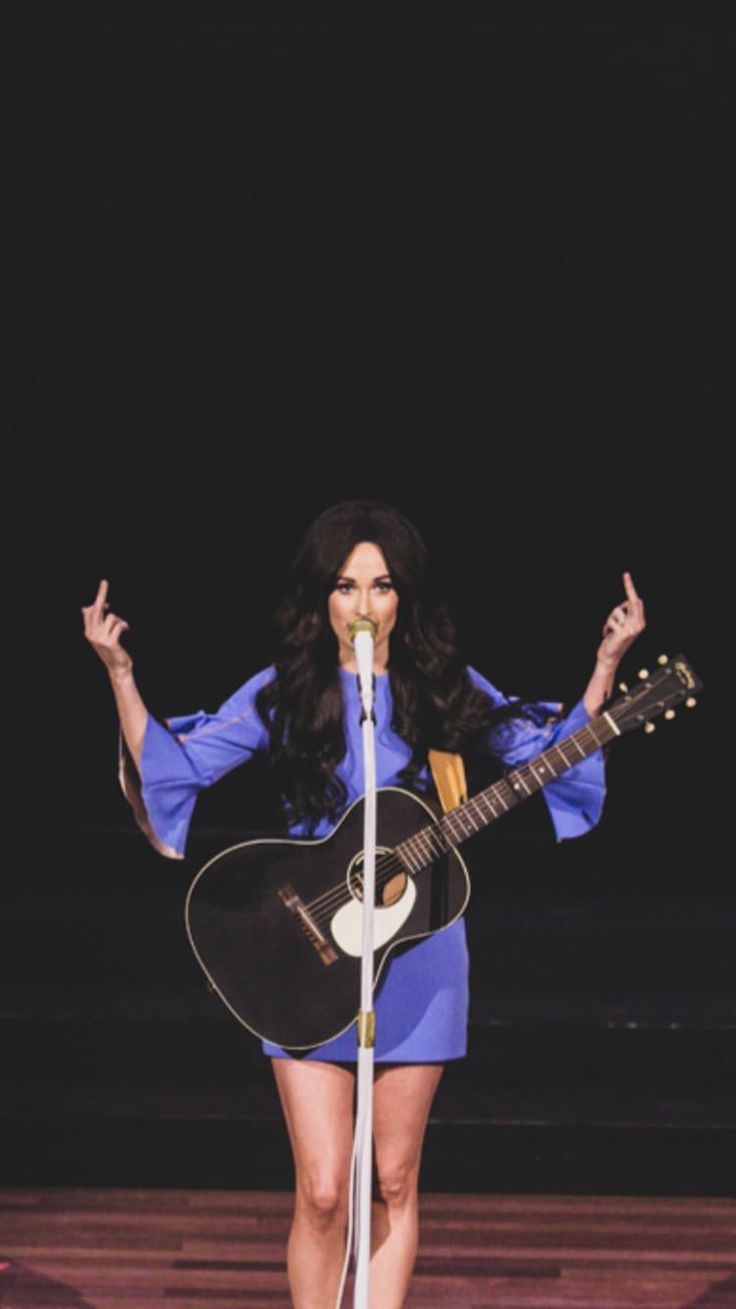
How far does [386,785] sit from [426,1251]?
154cm

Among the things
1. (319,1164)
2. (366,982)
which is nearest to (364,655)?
(366,982)

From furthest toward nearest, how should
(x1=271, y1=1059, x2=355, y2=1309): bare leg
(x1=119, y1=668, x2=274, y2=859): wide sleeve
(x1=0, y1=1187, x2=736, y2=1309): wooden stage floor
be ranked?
(x1=0, y1=1187, x2=736, y2=1309): wooden stage floor, (x1=119, y1=668, x2=274, y2=859): wide sleeve, (x1=271, y1=1059, x2=355, y2=1309): bare leg

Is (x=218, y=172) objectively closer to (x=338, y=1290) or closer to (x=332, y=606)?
(x=332, y=606)

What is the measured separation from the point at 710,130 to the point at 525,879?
229cm

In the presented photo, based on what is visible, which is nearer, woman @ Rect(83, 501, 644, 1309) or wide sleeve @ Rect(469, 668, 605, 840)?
woman @ Rect(83, 501, 644, 1309)

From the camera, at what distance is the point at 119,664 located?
2.74 meters

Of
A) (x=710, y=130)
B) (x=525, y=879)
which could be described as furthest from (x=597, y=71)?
(x=525, y=879)

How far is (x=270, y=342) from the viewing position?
17.5 ft

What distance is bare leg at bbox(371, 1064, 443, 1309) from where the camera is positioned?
271cm

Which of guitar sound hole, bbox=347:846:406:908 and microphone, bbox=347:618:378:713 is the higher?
microphone, bbox=347:618:378:713

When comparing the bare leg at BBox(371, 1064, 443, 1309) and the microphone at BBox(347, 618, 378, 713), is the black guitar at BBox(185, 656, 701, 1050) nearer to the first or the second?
the bare leg at BBox(371, 1064, 443, 1309)

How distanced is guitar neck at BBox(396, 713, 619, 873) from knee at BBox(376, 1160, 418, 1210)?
1.48 feet

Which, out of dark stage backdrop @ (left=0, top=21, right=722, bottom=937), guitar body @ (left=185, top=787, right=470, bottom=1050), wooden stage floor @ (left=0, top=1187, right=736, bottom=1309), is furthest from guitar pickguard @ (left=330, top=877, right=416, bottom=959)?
dark stage backdrop @ (left=0, top=21, right=722, bottom=937)

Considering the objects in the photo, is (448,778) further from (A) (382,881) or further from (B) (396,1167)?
(B) (396,1167)
